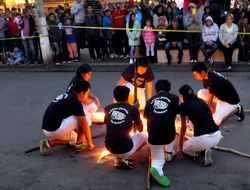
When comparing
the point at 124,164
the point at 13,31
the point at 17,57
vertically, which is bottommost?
the point at 124,164

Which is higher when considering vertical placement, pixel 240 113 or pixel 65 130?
pixel 65 130

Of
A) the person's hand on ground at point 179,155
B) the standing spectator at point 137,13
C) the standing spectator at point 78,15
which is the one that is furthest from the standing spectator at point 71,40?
the person's hand on ground at point 179,155

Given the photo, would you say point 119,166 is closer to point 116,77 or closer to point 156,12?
point 116,77

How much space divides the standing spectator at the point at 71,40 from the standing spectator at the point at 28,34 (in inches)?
45.8

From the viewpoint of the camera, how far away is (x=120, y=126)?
21.8 ft

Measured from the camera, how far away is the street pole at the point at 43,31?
14000 mm

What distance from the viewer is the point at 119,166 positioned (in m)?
6.94

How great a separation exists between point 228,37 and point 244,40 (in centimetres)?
63

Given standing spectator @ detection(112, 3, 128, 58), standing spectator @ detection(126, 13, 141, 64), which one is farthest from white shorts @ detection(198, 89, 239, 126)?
standing spectator @ detection(112, 3, 128, 58)

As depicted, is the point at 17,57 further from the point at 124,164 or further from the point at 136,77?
the point at 124,164

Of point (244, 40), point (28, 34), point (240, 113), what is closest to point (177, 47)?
point (244, 40)

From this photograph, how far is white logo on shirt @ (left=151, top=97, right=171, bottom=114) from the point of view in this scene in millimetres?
6691

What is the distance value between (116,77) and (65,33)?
2.61 metres

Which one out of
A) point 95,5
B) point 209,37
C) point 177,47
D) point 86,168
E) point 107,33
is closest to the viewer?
point 86,168
